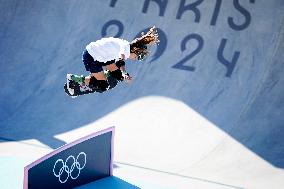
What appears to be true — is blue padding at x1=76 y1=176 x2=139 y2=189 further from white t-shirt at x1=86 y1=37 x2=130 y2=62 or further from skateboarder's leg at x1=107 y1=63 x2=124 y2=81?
white t-shirt at x1=86 y1=37 x2=130 y2=62

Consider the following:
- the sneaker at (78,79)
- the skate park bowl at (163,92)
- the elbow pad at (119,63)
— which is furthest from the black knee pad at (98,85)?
the skate park bowl at (163,92)

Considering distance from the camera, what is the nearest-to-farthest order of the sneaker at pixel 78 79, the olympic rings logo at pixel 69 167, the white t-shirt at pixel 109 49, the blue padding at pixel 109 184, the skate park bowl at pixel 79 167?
the skate park bowl at pixel 79 167, the olympic rings logo at pixel 69 167, the white t-shirt at pixel 109 49, the blue padding at pixel 109 184, the sneaker at pixel 78 79

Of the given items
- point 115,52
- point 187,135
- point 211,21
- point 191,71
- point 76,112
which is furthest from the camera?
point 211,21

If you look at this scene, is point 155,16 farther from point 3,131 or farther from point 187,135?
point 3,131

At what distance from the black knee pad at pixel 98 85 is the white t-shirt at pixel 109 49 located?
462 millimetres

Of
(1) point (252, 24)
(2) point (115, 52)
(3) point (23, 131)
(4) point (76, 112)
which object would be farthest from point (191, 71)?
(2) point (115, 52)

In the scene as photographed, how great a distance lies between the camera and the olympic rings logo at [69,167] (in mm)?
5892

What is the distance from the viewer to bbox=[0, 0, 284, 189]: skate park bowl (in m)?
8.31

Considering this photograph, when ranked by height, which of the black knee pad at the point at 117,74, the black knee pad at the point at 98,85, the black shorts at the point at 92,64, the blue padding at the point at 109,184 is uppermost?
the black shorts at the point at 92,64

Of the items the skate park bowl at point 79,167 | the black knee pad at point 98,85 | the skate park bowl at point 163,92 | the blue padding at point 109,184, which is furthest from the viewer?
the skate park bowl at point 163,92

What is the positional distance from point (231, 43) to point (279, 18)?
124 cm

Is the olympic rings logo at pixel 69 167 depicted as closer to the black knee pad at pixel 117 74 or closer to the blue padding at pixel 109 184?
the blue padding at pixel 109 184

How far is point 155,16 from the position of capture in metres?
11.5

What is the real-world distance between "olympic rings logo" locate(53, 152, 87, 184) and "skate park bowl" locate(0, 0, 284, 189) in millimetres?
1021
